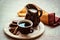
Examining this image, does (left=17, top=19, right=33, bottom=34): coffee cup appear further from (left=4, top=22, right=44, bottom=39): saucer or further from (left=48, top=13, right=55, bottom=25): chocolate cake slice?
(left=48, top=13, right=55, bottom=25): chocolate cake slice

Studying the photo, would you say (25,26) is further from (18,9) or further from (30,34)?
(18,9)

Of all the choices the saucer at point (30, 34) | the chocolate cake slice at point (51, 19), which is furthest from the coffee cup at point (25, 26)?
the chocolate cake slice at point (51, 19)

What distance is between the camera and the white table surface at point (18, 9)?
3.58 feet

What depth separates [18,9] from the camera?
141 centimetres

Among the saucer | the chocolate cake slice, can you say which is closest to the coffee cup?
the saucer

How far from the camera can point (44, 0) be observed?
1.60 meters

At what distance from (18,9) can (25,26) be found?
0.41 m

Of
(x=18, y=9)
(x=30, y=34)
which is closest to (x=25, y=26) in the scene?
(x=30, y=34)

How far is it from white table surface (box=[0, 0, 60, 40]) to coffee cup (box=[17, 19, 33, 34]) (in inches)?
3.7

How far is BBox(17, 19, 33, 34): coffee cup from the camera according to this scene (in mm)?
1022

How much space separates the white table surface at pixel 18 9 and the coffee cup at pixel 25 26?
0.31ft

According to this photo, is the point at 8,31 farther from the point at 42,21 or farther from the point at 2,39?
the point at 42,21

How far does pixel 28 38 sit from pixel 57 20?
308 millimetres

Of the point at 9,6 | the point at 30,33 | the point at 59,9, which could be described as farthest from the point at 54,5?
the point at 30,33
